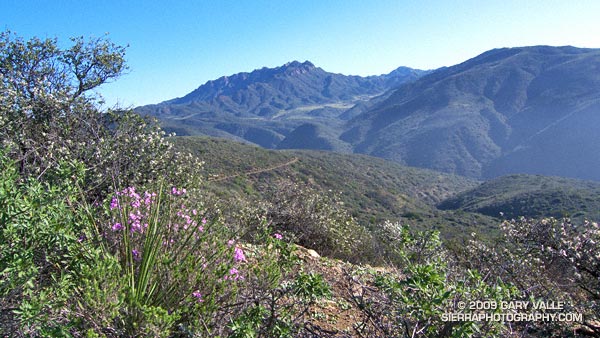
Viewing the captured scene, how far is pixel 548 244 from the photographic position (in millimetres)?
6520

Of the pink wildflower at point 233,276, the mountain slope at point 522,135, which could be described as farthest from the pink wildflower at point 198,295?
the mountain slope at point 522,135

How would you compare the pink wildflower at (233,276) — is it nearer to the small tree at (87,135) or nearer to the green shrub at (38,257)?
the green shrub at (38,257)

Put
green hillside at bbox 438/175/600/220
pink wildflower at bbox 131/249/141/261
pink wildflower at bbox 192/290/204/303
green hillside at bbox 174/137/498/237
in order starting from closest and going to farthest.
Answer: pink wildflower at bbox 192/290/204/303, pink wildflower at bbox 131/249/141/261, green hillside at bbox 174/137/498/237, green hillside at bbox 438/175/600/220

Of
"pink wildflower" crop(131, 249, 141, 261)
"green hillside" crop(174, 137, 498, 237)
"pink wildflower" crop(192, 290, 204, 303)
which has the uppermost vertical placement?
"pink wildflower" crop(131, 249, 141, 261)

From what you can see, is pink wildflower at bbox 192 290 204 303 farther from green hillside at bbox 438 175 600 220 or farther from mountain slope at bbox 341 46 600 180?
mountain slope at bbox 341 46 600 180

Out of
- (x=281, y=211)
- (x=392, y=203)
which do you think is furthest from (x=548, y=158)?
(x=281, y=211)

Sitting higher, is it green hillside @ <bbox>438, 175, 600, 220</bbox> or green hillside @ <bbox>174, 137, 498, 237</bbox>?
green hillside @ <bbox>174, 137, 498, 237</bbox>

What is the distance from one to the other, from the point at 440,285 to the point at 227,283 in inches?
59.5

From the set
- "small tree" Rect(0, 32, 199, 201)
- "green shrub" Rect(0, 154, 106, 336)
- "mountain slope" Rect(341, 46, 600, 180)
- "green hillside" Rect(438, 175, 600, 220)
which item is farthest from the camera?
"mountain slope" Rect(341, 46, 600, 180)

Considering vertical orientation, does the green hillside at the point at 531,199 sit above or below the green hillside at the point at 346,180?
below

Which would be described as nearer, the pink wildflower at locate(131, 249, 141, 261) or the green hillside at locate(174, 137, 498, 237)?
the pink wildflower at locate(131, 249, 141, 261)

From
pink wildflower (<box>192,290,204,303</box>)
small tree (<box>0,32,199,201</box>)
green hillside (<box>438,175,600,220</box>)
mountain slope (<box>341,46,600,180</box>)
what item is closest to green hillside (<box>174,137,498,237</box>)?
green hillside (<box>438,175,600,220</box>)

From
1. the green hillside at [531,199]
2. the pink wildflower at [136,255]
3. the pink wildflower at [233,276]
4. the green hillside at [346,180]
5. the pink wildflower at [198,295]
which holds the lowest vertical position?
the green hillside at [531,199]

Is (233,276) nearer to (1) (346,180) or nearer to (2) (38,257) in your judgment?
(2) (38,257)
